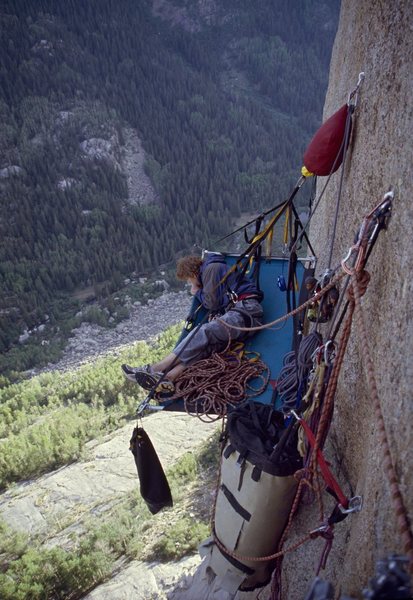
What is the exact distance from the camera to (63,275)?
1875cm

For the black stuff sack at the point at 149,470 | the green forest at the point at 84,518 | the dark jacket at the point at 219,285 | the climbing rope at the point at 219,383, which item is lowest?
the green forest at the point at 84,518

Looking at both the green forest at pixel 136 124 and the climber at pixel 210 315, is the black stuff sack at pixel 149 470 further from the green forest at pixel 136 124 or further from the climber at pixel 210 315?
the green forest at pixel 136 124

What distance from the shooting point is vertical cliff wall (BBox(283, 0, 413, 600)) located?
1382 millimetres

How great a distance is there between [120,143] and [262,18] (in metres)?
24.6

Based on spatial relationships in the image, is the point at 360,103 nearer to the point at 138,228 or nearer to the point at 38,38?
the point at 138,228

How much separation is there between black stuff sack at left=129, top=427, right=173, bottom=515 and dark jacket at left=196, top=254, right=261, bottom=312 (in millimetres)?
1357

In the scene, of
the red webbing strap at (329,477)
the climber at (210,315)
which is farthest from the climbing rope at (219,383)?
the red webbing strap at (329,477)

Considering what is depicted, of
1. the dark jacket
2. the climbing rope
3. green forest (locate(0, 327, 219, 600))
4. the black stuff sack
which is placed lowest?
green forest (locate(0, 327, 219, 600))

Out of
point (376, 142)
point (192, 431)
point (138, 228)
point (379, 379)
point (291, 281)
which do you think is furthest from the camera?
point (138, 228)

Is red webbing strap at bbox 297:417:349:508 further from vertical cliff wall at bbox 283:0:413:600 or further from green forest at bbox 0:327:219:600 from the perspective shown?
green forest at bbox 0:327:219:600

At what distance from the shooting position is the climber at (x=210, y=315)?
329 centimetres

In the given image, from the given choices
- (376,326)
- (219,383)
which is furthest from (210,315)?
(376,326)

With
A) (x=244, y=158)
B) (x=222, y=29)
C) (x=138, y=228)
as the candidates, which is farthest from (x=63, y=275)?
(x=222, y=29)

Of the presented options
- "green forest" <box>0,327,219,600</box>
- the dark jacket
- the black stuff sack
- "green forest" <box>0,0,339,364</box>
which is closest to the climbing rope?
the black stuff sack
